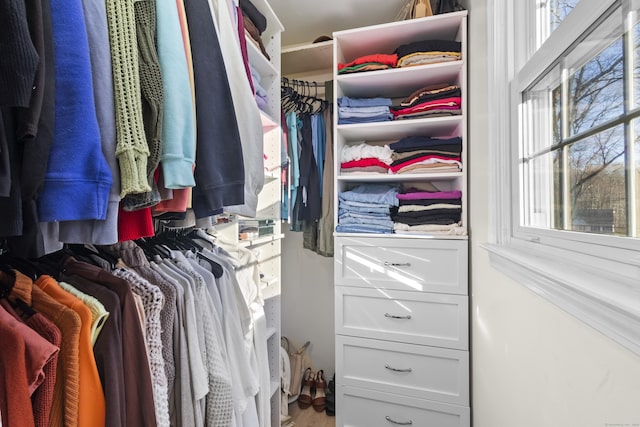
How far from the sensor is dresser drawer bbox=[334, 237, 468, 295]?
1481mm

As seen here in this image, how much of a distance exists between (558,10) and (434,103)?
0.74 metres

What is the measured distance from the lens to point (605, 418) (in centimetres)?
51

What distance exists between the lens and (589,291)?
0.50 m

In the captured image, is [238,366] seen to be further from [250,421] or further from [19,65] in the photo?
[19,65]

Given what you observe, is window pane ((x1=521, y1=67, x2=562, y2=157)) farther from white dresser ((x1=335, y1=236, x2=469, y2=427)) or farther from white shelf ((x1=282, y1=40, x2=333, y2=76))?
white shelf ((x1=282, y1=40, x2=333, y2=76))

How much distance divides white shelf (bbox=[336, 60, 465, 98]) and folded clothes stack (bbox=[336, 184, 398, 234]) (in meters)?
0.59

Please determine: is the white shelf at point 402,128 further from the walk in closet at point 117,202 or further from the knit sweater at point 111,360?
the knit sweater at point 111,360

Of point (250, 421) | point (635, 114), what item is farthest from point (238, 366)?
point (635, 114)

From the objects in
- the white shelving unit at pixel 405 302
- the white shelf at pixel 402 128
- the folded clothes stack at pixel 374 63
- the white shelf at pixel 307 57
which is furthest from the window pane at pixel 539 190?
the white shelf at pixel 307 57

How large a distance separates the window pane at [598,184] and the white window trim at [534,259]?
0.26ft

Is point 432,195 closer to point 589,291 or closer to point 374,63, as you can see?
point 374,63

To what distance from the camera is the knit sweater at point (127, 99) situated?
1.74ft

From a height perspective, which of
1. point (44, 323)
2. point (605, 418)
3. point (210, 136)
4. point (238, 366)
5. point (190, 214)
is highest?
point (210, 136)

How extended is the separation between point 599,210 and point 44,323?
3.70ft
